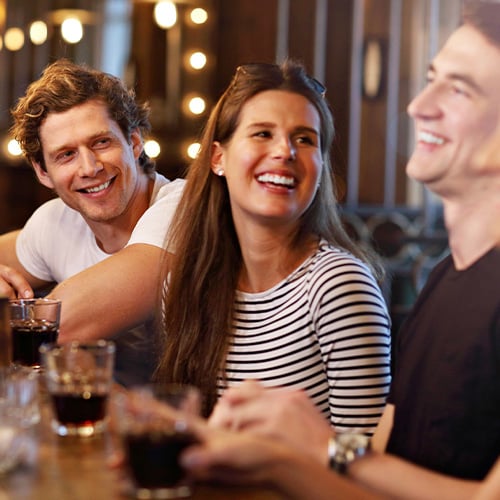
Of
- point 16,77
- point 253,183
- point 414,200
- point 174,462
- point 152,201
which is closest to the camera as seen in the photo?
point 174,462

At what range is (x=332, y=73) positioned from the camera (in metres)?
6.25

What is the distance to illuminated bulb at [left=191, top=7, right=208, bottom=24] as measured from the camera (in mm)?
6691

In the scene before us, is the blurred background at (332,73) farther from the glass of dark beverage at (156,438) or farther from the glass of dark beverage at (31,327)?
the glass of dark beverage at (156,438)

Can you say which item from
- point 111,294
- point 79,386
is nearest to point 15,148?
point 111,294

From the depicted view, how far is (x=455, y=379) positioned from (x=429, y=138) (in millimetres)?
328

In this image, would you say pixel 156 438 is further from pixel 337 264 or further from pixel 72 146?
pixel 72 146

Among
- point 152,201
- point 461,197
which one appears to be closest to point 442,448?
point 461,197

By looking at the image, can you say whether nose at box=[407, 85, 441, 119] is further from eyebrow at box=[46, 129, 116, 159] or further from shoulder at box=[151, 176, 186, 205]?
eyebrow at box=[46, 129, 116, 159]

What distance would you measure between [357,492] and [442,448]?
236mm

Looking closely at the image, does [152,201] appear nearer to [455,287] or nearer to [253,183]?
[253,183]

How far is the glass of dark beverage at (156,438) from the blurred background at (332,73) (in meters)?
3.88

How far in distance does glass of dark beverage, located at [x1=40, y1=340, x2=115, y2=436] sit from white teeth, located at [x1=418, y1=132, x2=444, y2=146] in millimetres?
522

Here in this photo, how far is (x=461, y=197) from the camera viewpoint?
1291mm

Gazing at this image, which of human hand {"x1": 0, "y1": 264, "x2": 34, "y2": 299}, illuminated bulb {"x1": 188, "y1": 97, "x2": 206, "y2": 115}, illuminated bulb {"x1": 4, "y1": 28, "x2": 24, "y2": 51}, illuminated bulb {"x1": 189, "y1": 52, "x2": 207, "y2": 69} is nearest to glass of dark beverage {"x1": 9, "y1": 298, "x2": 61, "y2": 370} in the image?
human hand {"x1": 0, "y1": 264, "x2": 34, "y2": 299}
